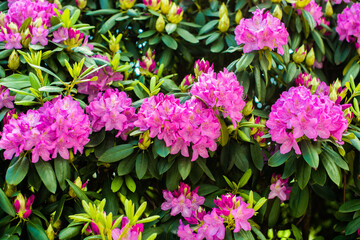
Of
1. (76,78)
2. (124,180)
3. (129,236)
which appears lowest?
(124,180)

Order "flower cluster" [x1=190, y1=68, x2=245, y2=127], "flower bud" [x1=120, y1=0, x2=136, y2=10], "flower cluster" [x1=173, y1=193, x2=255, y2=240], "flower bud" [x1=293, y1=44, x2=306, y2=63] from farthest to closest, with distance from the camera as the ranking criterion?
"flower bud" [x1=120, y1=0, x2=136, y2=10] → "flower bud" [x1=293, y1=44, x2=306, y2=63] → "flower cluster" [x1=190, y1=68, x2=245, y2=127] → "flower cluster" [x1=173, y1=193, x2=255, y2=240]

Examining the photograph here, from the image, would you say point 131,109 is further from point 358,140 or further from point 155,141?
point 358,140

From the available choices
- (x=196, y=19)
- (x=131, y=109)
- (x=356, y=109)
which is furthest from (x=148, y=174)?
(x=196, y=19)

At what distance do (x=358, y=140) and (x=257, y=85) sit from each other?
1.40 feet

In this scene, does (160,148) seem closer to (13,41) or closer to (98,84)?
(98,84)

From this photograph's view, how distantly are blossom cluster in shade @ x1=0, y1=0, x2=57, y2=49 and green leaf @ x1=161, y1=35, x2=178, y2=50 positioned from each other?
19.8 inches

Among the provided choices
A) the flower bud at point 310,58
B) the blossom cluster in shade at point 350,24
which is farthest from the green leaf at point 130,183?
the blossom cluster in shade at point 350,24

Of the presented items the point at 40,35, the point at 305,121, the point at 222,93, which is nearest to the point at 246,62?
the point at 222,93

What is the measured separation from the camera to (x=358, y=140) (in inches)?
65.4

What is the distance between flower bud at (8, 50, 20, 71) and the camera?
5.92 ft

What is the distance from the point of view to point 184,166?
1.64m

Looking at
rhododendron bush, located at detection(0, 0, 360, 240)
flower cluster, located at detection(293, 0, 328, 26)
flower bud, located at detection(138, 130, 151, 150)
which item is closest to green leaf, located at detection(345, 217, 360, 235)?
rhododendron bush, located at detection(0, 0, 360, 240)

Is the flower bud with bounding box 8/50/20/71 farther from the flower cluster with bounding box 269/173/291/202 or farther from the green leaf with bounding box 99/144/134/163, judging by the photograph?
the flower cluster with bounding box 269/173/291/202

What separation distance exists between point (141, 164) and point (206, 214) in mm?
291
